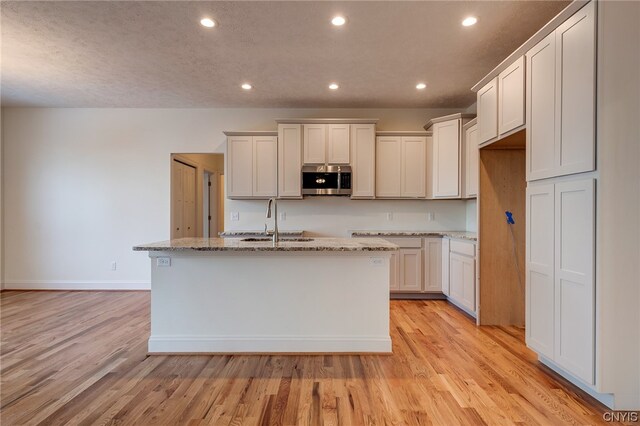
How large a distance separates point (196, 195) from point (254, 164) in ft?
7.60

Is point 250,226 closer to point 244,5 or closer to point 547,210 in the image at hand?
point 244,5

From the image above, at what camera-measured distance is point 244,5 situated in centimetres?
241

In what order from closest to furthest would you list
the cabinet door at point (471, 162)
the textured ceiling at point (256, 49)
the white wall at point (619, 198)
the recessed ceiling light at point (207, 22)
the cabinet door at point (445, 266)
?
the white wall at point (619, 198) → the textured ceiling at point (256, 49) → the recessed ceiling light at point (207, 22) → the cabinet door at point (471, 162) → the cabinet door at point (445, 266)

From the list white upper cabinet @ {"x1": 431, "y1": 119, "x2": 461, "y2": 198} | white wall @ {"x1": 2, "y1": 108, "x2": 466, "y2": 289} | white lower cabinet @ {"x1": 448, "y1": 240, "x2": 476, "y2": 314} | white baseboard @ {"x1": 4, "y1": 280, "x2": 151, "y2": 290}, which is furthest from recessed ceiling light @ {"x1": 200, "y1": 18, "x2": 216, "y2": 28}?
white baseboard @ {"x1": 4, "y1": 280, "x2": 151, "y2": 290}

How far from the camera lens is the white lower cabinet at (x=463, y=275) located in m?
3.54

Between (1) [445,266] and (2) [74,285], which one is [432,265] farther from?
(2) [74,285]

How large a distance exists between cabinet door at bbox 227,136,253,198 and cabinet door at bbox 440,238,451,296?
9.46 ft

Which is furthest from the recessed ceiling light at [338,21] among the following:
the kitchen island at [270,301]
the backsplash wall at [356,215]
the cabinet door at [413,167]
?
the backsplash wall at [356,215]

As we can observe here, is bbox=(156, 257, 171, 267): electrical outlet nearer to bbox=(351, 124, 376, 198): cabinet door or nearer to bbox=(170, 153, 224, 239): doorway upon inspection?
bbox=(170, 153, 224, 239): doorway

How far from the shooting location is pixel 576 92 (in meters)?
1.99

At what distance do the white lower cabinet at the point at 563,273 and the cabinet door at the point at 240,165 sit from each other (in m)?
3.54

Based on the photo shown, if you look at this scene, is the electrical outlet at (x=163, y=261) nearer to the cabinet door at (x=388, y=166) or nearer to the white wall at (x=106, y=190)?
the white wall at (x=106, y=190)

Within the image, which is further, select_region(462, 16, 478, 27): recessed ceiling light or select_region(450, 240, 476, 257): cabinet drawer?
select_region(450, 240, 476, 257): cabinet drawer

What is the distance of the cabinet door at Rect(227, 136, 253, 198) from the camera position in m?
4.64
